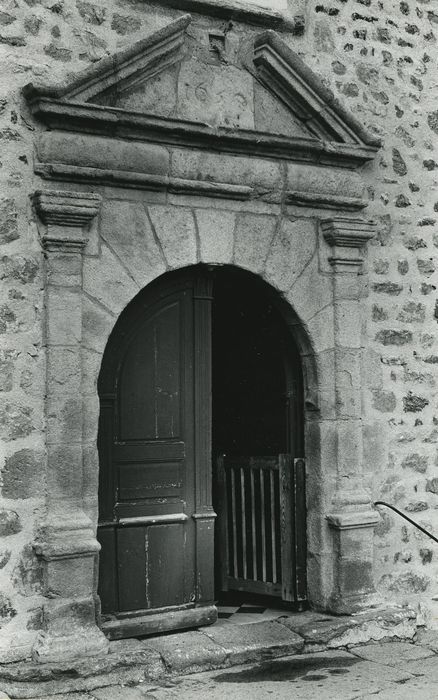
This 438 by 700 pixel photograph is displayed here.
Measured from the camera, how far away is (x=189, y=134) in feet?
16.5

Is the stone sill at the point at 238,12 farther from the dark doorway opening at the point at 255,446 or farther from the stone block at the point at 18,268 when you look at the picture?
the stone block at the point at 18,268

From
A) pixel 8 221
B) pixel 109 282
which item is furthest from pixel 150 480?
pixel 8 221

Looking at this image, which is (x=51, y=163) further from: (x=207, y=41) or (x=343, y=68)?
(x=343, y=68)

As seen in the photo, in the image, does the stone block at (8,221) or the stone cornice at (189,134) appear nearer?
the stone block at (8,221)

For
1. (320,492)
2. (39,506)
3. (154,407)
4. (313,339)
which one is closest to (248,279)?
Result: (313,339)

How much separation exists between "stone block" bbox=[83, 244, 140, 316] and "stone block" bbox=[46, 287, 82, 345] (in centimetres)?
11

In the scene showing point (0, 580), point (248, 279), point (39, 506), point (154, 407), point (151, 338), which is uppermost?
point (248, 279)

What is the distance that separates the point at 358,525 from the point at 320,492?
29 centimetres

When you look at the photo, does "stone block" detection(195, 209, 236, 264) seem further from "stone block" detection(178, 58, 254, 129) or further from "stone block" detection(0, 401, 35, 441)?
"stone block" detection(0, 401, 35, 441)

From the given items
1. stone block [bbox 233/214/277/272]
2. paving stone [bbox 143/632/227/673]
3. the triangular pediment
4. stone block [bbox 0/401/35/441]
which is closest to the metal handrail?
paving stone [bbox 143/632/227/673]

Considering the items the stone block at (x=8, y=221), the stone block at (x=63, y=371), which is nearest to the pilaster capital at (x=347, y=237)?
the stone block at (x=63, y=371)

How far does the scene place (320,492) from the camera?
215 inches

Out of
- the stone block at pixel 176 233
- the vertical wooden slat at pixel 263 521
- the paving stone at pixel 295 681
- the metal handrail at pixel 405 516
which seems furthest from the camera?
the vertical wooden slat at pixel 263 521

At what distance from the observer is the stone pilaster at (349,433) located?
5422 mm
